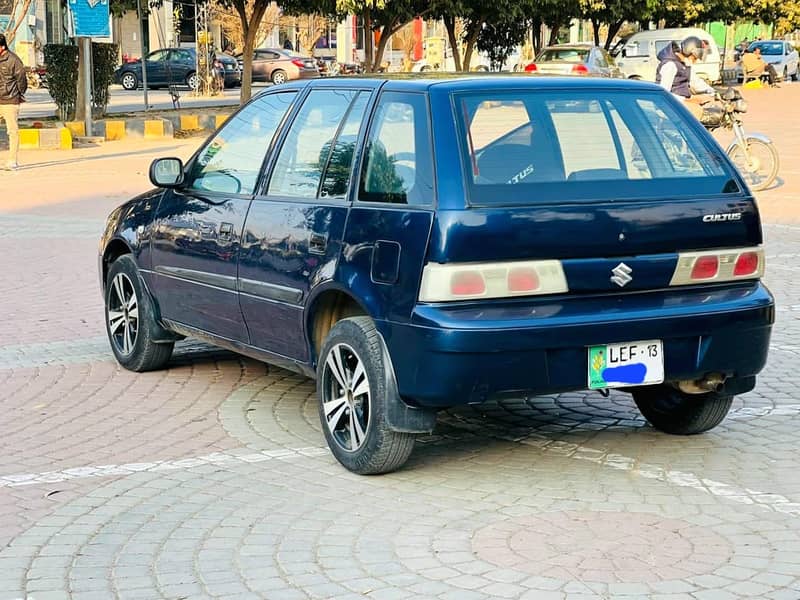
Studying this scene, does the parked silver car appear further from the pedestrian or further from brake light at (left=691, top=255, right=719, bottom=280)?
brake light at (left=691, top=255, right=719, bottom=280)

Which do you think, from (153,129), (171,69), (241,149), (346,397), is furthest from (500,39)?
(346,397)

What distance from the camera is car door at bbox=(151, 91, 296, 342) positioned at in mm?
6773

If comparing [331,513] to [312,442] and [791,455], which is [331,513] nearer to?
[312,442]

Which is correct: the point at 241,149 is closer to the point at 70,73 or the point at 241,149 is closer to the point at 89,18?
the point at 89,18

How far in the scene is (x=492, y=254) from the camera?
5309 mm

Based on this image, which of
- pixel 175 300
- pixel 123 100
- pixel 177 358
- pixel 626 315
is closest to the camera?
pixel 626 315

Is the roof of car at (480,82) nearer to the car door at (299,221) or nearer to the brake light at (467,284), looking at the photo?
the car door at (299,221)

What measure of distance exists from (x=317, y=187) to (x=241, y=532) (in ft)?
5.82

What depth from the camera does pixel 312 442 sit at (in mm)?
6445

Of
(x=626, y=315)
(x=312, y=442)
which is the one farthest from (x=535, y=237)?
(x=312, y=442)

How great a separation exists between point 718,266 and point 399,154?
142 cm

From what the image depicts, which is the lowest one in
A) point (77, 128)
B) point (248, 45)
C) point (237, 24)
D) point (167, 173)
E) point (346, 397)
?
point (77, 128)

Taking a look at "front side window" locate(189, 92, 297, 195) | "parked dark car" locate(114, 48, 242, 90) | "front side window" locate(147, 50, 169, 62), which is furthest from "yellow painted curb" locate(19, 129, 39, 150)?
"front side window" locate(147, 50, 169, 62)

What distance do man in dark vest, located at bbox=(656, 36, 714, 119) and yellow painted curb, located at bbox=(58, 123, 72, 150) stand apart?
11457 mm
